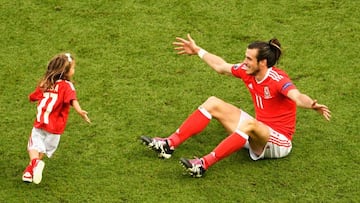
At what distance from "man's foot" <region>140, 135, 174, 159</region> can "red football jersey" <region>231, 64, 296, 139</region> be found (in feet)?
3.05

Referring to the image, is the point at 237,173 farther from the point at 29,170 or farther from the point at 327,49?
the point at 327,49

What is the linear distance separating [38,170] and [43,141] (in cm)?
39

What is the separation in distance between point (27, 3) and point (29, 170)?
356cm

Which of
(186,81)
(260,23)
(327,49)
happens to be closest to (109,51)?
(186,81)

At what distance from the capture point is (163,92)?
8.67 m

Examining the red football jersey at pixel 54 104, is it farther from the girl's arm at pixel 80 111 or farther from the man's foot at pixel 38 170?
the man's foot at pixel 38 170

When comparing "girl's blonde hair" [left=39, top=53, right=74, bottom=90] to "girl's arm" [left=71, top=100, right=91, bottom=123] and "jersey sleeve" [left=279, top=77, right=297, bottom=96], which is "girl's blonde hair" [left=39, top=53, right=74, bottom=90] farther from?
"jersey sleeve" [left=279, top=77, right=297, bottom=96]

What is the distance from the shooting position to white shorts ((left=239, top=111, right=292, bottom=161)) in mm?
7547

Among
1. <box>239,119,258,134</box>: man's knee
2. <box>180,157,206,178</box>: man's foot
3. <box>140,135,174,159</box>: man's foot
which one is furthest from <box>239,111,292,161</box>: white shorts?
<box>140,135,174,159</box>: man's foot

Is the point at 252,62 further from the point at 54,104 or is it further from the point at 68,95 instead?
the point at 54,104

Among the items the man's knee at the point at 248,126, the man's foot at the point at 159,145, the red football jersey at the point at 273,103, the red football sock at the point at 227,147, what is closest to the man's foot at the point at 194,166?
the red football sock at the point at 227,147

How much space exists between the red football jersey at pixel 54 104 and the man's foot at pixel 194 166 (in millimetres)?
1173

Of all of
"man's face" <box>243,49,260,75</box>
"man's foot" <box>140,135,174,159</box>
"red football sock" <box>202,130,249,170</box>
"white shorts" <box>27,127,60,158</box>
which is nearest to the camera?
"white shorts" <box>27,127,60,158</box>

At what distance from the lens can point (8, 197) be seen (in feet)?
23.3
